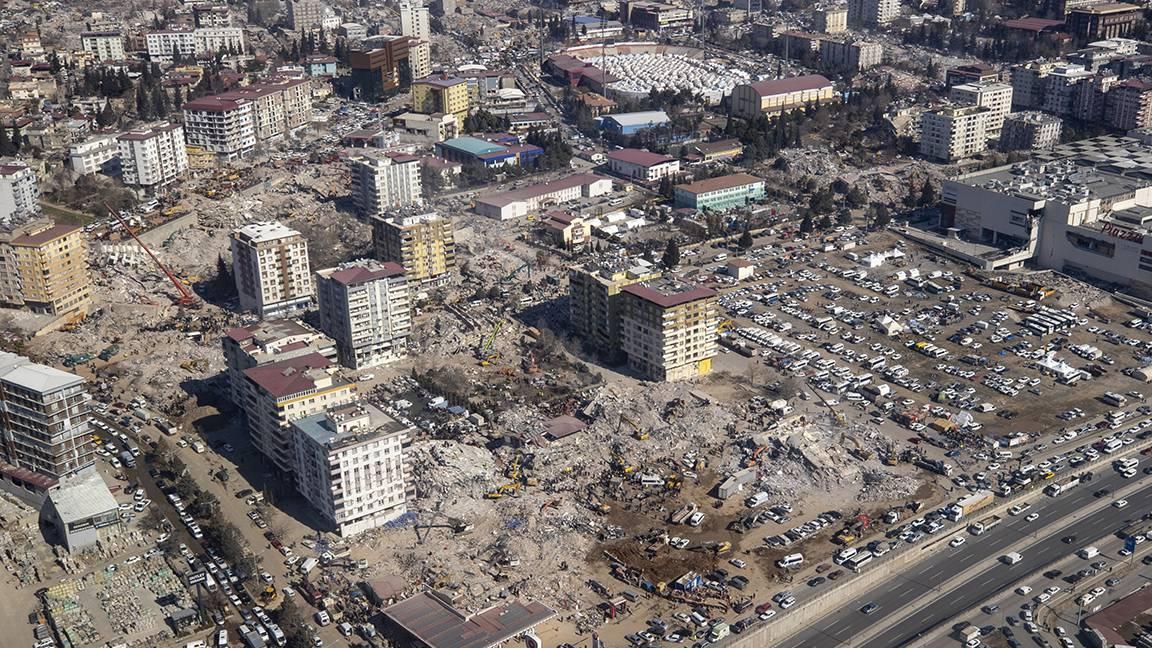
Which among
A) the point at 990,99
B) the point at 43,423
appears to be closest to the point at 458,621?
the point at 43,423

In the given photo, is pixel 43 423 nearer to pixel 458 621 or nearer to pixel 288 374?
pixel 288 374

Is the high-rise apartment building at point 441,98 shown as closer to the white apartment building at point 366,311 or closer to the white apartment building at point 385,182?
the white apartment building at point 385,182

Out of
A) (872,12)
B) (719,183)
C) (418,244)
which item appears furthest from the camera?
(872,12)

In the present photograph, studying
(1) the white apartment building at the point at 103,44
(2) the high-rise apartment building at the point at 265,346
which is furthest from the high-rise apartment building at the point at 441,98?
(2) the high-rise apartment building at the point at 265,346

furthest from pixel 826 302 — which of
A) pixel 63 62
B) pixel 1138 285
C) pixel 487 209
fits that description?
pixel 63 62

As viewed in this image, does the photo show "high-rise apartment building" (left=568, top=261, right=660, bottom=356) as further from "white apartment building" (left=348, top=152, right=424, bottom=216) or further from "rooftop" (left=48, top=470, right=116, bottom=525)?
"rooftop" (left=48, top=470, right=116, bottom=525)

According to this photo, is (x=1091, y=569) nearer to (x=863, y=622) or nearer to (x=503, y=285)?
(x=863, y=622)
